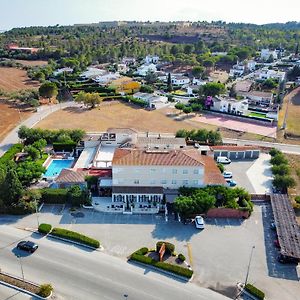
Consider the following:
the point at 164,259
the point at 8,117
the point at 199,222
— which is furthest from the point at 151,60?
the point at 164,259

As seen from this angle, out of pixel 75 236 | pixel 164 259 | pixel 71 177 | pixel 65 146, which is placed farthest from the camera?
pixel 65 146

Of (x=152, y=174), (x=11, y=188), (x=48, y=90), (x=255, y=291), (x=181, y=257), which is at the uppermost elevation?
(x=152, y=174)

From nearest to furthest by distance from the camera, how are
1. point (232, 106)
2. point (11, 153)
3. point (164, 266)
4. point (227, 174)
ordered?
point (164, 266) < point (227, 174) < point (11, 153) < point (232, 106)

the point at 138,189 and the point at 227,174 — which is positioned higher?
the point at 138,189

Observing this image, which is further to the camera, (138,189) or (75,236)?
(138,189)

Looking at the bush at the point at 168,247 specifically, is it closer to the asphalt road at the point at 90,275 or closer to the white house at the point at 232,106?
the asphalt road at the point at 90,275

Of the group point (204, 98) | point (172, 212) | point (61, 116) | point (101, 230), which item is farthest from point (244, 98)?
point (101, 230)

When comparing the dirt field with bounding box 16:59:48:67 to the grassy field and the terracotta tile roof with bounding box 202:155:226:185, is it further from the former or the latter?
the terracotta tile roof with bounding box 202:155:226:185

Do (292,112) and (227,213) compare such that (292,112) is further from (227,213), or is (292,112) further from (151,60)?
(151,60)

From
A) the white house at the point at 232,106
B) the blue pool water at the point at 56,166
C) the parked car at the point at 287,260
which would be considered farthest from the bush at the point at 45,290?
the white house at the point at 232,106
